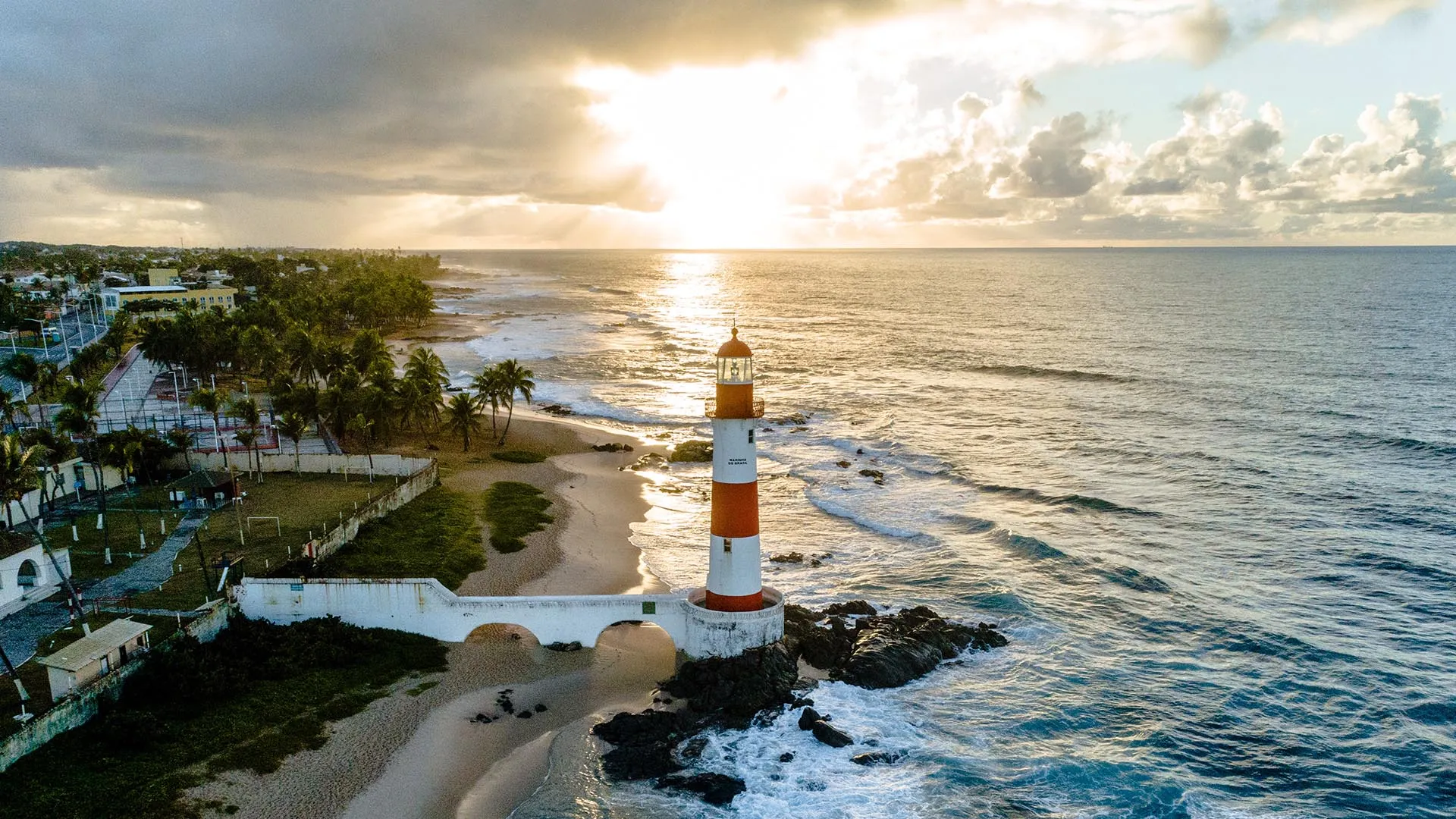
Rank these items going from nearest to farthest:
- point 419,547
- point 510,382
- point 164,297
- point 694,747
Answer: point 694,747, point 419,547, point 510,382, point 164,297

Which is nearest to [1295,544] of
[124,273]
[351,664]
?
[351,664]

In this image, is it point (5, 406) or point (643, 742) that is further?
point (5, 406)

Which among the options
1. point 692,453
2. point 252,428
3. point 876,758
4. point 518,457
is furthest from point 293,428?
point 876,758

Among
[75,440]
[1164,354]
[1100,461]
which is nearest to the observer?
[75,440]

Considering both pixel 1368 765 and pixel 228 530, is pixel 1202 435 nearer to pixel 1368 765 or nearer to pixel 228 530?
pixel 1368 765

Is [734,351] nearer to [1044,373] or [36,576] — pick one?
[36,576]

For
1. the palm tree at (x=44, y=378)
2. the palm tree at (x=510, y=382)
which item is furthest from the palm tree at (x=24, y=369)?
the palm tree at (x=510, y=382)
